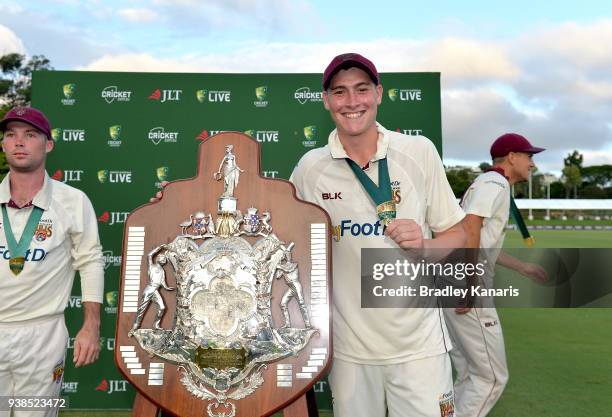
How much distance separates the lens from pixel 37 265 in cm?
250

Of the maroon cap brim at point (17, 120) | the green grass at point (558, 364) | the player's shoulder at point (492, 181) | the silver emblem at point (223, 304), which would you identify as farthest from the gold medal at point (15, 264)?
the green grass at point (558, 364)

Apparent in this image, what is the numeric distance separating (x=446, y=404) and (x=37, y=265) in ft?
6.65

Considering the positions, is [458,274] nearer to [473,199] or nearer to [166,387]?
[473,199]

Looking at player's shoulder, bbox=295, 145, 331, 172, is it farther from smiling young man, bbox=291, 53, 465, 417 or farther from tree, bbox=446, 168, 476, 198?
tree, bbox=446, 168, 476, 198

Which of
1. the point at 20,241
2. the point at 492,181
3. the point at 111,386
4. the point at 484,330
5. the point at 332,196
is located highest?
the point at 492,181

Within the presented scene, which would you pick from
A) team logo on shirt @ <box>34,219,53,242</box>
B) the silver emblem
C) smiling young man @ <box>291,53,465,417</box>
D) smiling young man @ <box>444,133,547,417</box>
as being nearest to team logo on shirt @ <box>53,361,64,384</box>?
team logo on shirt @ <box>34,219,53,242</box>

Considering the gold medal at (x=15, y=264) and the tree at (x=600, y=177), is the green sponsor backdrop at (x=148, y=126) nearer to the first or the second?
the gold medal at (x=15, y=264)

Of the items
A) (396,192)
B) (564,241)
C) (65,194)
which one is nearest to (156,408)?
(396,192)

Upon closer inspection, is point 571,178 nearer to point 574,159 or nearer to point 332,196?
point 574,159

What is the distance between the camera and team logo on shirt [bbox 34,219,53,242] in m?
2.54

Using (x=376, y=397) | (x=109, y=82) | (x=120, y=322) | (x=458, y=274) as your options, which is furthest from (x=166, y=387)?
(x=109, y=82)

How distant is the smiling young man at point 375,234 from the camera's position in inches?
79.0

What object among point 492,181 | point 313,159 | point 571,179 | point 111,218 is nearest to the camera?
point 313,159

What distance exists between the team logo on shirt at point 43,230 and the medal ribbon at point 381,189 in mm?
1580
